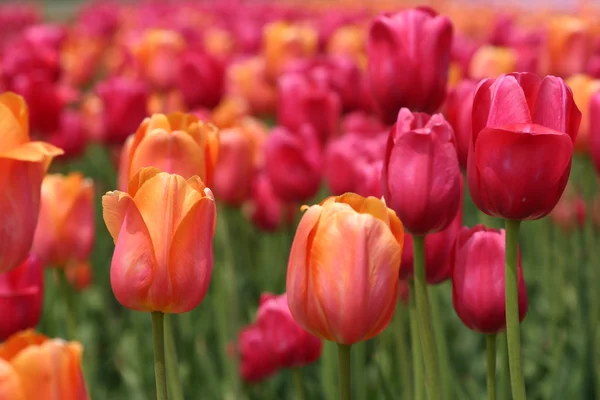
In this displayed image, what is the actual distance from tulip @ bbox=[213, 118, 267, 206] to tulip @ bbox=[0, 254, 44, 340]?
0.86m

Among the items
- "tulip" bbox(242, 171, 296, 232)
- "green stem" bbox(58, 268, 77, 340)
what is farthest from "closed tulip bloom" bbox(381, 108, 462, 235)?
"tulip" bbox(242, 171, 296, 232)

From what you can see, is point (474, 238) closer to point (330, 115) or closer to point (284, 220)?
point (330, 115)

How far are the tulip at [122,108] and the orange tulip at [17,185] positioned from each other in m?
1.40

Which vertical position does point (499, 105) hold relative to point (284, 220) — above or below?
above

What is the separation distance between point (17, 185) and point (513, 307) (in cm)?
62

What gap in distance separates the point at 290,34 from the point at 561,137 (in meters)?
2.57

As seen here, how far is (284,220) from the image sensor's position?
2539 mm

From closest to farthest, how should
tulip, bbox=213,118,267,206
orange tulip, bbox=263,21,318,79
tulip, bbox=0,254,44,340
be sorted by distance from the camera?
tulip, bbox=0,254,44,340
tulip, bbox=213,118,267,206
orange tulip, bbox=263,21,318,79

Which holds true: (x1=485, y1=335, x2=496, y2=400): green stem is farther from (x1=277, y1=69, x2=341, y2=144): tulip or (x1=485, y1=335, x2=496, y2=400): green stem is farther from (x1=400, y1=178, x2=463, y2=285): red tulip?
(x1=277, y1=69, x2=341, y2=144): tulip

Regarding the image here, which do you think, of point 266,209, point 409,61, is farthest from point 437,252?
point 266,209

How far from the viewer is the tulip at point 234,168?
223cm

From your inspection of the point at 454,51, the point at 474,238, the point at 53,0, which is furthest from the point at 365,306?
the point at 53,0

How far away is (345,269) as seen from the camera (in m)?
0.93

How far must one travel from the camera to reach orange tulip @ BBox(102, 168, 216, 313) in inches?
38.1
